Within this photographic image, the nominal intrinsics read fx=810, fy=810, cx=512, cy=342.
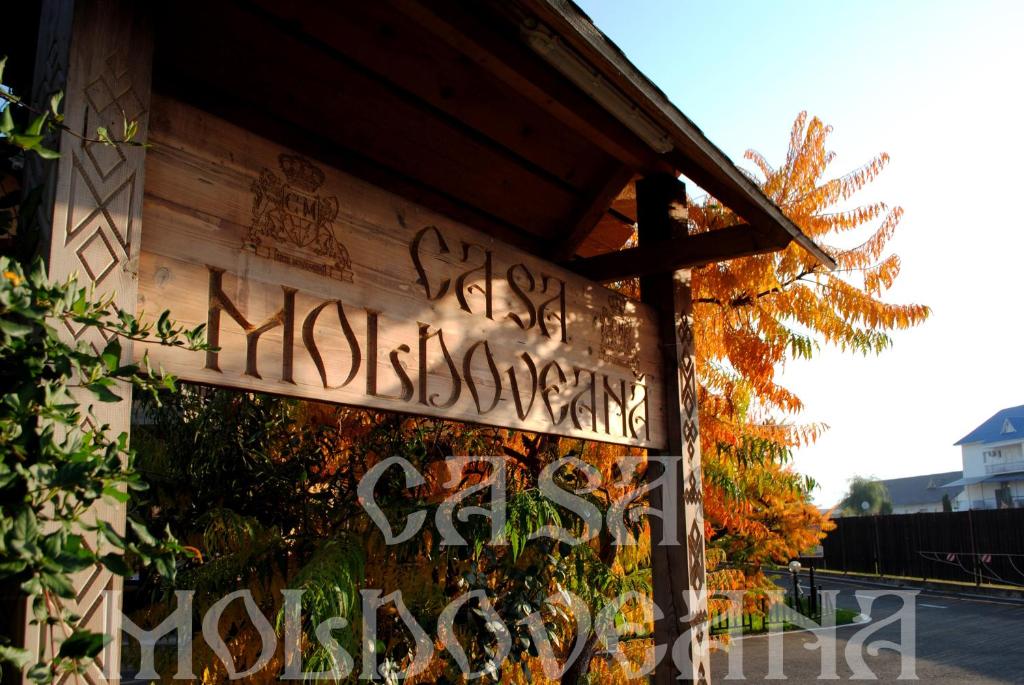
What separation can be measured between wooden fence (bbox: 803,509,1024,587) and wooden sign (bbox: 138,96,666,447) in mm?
22430

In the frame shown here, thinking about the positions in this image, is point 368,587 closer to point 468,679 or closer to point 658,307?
point 468,679

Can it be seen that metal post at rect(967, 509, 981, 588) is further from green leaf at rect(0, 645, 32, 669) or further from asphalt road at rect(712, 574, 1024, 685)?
green leaf at rect(0, 645, 32, 669)

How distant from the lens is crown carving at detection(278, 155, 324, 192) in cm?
195

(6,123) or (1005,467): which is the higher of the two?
(1005,467)

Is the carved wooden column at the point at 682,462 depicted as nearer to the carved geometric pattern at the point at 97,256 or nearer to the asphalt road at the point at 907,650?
the carved geometric pattern at the point at 97,256

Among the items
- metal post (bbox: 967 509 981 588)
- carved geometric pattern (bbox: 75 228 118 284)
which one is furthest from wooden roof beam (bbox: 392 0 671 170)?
metal post (bbox: 967 509 981 588)

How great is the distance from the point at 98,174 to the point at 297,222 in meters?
0.50

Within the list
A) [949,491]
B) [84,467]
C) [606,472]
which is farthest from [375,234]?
[949,491]

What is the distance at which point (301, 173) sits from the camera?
1974 mm

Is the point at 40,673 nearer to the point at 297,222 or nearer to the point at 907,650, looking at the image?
the point at 297,222

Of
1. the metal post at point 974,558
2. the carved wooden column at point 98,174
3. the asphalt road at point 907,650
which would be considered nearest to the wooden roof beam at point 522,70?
the carved wooden column at point 98,174

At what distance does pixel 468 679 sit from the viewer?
369 centimetres

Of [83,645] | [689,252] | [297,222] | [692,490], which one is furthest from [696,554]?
[83,645]

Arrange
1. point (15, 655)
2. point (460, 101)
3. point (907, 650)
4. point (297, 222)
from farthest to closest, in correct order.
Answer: point (907, 650) < point (460, 101) < point (297, 222) < point (15, 655)
